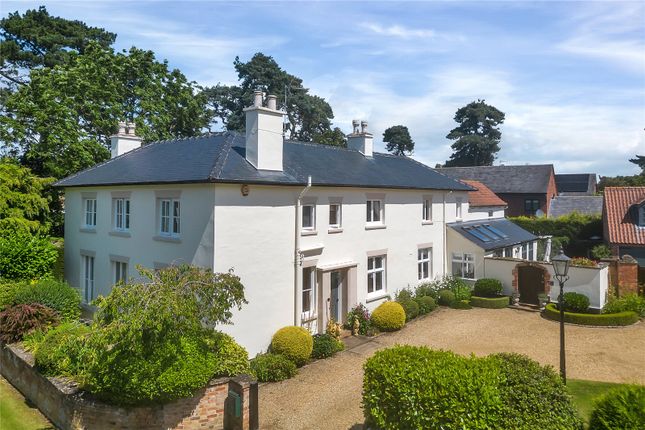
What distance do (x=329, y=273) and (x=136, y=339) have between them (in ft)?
29.8

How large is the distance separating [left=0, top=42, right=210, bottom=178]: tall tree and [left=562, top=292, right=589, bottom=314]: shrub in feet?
85.5

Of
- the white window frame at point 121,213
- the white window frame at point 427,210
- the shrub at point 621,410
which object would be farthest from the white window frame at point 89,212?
the shrub at point 621,410

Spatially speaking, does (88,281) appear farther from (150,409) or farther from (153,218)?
(150,409)

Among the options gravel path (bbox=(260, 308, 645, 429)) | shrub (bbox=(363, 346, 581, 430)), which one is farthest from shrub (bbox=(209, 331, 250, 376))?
shrub (bbox=(363, 346, 581, 430))

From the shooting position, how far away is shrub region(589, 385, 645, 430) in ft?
23.7

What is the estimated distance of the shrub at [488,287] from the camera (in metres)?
23.5

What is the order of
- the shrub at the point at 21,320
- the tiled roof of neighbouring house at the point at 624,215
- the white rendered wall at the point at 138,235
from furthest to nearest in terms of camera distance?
the tiled roof of neighbouring house at the point at 624,215
the shrub at the point at 21,320
the white rendered wall at the point at 138,235

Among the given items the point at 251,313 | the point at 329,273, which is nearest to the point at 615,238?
the point at 329,273

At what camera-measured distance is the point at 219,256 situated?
14.2 m

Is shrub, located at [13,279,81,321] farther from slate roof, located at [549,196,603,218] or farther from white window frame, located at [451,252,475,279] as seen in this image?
slate roof, located at [549,196,603,218]

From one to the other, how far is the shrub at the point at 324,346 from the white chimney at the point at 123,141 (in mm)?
14031

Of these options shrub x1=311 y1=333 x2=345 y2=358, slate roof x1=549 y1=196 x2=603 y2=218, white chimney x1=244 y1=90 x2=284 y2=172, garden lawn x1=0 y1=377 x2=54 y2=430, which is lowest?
garden lawn x1=0 y1=377 x2=54 y2=430

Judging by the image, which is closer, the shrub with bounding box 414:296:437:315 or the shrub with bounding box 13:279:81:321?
the shrub with bounding box 13:279:81:321

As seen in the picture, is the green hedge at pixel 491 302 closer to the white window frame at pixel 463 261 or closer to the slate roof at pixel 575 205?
the white window frame at pixel 463 261
